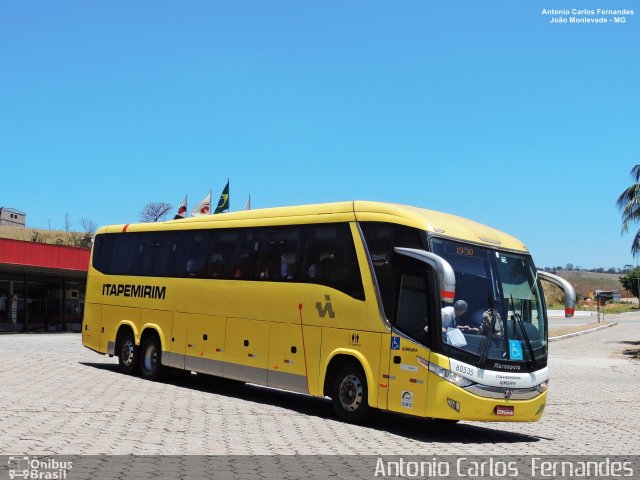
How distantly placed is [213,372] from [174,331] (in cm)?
186

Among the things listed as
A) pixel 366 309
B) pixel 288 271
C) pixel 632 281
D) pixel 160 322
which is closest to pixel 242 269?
pixel 288 271

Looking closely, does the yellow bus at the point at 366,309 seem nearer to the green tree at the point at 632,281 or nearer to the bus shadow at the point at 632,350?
the bus shadow at the point at 632,350

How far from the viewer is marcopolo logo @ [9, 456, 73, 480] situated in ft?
25.6

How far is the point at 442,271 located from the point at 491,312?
1387 millimetres

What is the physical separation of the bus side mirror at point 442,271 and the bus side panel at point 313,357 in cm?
271

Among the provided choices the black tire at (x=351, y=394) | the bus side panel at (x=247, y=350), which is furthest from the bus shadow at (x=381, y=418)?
the bus side panel at (x=247, y=350)

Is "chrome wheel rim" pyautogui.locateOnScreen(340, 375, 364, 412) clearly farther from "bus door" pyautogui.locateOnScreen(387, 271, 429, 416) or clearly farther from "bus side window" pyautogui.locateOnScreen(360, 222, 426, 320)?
"bus side window" pyautogui.locateOnScreen(360, 222, 426, 320)

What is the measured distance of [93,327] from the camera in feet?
69.4

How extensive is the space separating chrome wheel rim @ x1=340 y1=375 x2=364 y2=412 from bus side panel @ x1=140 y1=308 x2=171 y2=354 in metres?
6.20

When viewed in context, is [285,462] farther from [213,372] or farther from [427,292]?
[213,372]

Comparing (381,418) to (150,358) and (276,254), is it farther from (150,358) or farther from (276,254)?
(150,358)

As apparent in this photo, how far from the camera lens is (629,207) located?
35125 millimetres

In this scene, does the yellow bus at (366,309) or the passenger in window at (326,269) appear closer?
the yellow bus at (366,309)

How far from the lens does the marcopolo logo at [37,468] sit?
7805 millimetres
